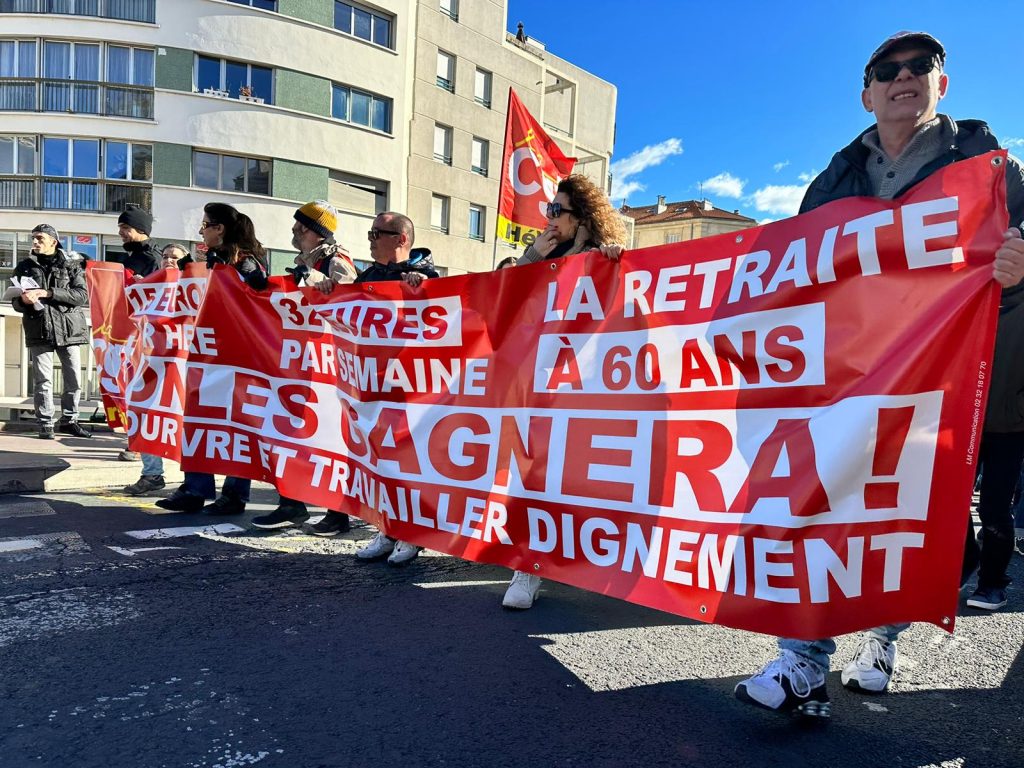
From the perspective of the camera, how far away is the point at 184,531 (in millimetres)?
4562

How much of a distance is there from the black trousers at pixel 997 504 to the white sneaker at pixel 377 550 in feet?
9.59

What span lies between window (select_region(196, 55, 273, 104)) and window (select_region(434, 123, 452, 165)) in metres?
6.66

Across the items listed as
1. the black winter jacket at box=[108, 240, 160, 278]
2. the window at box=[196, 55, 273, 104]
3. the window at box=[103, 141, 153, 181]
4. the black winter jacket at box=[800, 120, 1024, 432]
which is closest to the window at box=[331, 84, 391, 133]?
the window at box=[196, 55, 273, 104]

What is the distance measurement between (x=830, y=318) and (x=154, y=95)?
2426 centimetres

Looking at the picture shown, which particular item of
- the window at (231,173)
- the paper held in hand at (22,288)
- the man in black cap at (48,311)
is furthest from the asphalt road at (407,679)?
the window at (231,173)

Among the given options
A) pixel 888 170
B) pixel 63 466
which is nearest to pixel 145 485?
pixel 63 466

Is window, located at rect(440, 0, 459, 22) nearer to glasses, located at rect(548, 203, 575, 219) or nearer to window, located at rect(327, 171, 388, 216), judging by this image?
window, located at rect(327, 171, 388, 216)

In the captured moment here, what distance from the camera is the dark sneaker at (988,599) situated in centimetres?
363

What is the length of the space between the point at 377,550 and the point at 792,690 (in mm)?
2453

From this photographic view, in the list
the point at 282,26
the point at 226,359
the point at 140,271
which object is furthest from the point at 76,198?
the point at 226,359

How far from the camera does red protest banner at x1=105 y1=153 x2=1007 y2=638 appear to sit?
88.5 inches

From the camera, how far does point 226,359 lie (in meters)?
4.92

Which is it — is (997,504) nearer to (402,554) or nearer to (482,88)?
(402,554)

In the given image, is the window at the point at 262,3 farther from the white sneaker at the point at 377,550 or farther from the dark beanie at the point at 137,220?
the white sneaker at the point at 377,550
